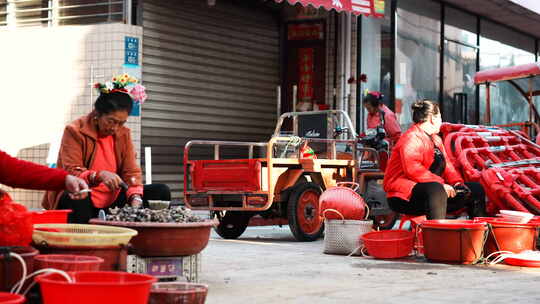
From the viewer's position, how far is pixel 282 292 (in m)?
6.61

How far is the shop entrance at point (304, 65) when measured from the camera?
1930 cm

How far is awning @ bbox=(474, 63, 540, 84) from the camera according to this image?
14898 mm

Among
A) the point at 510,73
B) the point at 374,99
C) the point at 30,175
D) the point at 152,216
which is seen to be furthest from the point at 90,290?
the point at 510,73

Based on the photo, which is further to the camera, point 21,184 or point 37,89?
point 37,89

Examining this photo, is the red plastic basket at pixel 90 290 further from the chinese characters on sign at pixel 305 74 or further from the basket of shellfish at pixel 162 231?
the chinese characters on sign at pixel 305 74

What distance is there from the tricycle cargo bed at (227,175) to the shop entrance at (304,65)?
755 centimetres

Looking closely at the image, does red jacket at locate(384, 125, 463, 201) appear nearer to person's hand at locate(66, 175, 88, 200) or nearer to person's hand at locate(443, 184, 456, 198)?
person's hand at locate(443, 184, 456, 198)

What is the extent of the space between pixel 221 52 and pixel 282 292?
39.1 ft

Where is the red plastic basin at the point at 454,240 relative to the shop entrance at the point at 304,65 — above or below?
below

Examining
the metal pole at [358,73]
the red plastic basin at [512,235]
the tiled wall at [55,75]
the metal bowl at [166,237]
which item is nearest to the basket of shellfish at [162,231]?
the metal bowl at [166,237]

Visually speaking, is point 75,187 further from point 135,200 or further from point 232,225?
point 232,225

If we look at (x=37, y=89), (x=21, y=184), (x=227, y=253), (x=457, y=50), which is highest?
(x=457, y=50)

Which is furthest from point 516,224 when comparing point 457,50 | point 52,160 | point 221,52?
point 457,50

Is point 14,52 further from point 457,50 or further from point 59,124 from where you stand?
point 457,50
